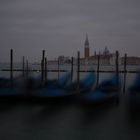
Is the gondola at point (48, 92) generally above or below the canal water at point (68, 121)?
above

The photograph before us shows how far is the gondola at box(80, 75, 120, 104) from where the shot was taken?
7.73m

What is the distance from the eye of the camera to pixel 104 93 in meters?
8.01

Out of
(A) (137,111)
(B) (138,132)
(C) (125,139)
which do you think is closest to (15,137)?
(C) (125,139)

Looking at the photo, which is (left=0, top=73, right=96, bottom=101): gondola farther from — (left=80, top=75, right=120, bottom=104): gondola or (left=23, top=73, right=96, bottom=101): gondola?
(left=80, top=75, right=120, bottom=104): gondola

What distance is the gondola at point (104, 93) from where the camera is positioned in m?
7.73

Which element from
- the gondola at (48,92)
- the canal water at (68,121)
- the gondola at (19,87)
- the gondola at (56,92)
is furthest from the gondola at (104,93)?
the gondola at (19,87)

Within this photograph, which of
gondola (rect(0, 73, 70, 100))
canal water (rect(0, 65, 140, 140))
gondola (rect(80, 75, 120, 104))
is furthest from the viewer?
gondola (rect(0, 73, 70, 100))

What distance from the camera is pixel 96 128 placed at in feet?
18.8

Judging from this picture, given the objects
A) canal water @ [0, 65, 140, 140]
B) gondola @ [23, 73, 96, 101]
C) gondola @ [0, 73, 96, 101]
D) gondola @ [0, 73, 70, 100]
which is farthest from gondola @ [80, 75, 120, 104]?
gondola @ [0, 73, 70, 100]

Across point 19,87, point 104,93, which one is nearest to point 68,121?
point 104,93

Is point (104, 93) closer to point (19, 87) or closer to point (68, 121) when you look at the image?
point (68, 121)

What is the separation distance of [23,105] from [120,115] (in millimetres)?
3245

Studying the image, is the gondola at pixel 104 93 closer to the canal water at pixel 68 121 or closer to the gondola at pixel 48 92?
the canal water at pixel 68 121

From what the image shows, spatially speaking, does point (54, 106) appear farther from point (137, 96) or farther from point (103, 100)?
point (137, 96)
